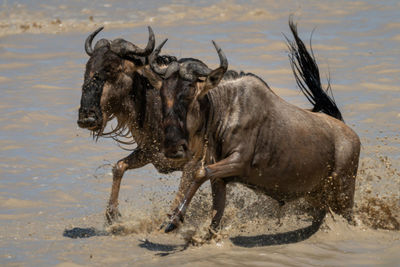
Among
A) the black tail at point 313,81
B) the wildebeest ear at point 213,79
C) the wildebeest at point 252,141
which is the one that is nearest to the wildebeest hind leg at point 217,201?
the wildebeest at point 252,141

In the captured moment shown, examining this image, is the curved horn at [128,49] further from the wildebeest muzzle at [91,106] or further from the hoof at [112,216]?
the hoof at [112,216]

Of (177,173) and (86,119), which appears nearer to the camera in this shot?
(86,119)

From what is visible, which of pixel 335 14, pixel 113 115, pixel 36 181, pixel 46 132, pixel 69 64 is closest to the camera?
pixel 113 115

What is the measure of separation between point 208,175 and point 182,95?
692mm

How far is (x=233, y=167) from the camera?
6.43 m

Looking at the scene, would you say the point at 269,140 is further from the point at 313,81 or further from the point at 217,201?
the point at 313,81

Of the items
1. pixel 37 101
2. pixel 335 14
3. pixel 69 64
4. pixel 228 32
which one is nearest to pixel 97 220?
pixel 37 101

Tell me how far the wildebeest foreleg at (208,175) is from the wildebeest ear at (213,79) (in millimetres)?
627

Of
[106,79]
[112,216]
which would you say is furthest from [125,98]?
[112,216]

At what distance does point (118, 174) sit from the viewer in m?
7.50

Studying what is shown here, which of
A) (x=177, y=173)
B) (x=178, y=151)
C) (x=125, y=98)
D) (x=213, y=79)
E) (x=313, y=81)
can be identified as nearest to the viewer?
(x=178, y=151)

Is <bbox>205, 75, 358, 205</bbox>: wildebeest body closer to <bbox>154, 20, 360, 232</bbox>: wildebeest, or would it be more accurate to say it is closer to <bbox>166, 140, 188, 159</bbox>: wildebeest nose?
<bbox>154, 20, 360, 232</bbox>: wildebeest

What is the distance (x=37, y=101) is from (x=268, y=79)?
12.4 feet

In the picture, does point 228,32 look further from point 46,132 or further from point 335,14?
point 46,132
